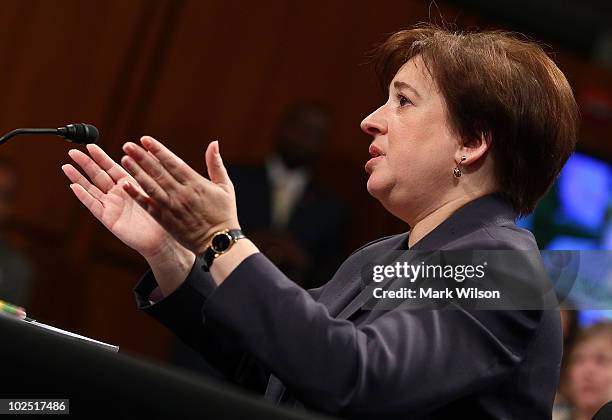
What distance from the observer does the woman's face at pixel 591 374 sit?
3.36 metres

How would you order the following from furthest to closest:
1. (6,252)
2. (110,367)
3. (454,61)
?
(6,252) < (454,61) < (110,367)

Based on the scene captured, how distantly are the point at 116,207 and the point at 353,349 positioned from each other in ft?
1.74

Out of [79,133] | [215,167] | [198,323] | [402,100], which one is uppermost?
[402,100]

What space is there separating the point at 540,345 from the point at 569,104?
1.33 ft

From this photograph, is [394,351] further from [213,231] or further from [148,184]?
[148,184]

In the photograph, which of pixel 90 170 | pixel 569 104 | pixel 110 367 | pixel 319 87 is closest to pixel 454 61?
pixel 569 104

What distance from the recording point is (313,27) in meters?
5.66

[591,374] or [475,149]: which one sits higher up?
[475,149]

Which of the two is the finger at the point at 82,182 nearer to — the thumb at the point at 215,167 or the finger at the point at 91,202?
the finger at the point at 91,202

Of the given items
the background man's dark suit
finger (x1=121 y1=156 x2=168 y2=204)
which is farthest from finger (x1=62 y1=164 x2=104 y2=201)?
the background man's dark suit

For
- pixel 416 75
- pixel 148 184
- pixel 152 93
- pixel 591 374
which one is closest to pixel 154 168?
pixel 148 184

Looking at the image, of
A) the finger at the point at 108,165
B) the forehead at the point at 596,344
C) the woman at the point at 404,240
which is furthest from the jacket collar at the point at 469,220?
the forehead at the point at 596,344

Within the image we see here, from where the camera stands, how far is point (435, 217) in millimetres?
1687

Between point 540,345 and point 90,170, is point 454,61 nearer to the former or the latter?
point 540,345
